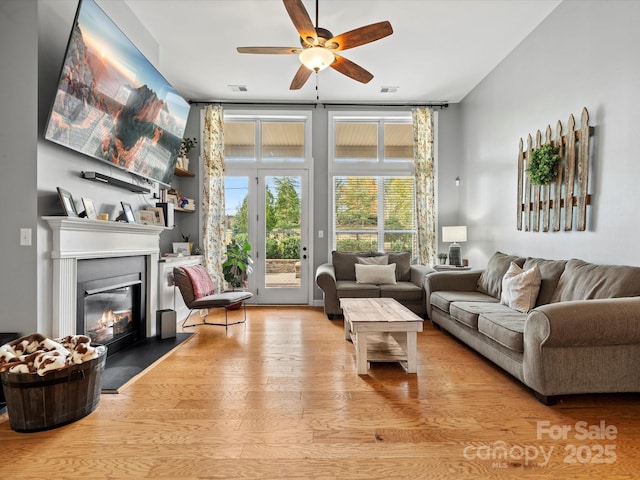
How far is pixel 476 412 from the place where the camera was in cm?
218

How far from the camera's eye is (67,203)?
8.28 feet

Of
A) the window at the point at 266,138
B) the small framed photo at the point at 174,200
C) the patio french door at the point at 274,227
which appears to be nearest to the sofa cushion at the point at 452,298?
the patio french door at the point at 274,227

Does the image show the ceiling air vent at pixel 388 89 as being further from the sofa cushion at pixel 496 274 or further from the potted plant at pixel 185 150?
the potted plant at pixel 185 150

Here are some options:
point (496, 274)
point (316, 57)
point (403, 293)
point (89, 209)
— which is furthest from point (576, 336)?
point (89, 209)

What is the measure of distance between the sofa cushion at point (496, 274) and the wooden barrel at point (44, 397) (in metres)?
3.76

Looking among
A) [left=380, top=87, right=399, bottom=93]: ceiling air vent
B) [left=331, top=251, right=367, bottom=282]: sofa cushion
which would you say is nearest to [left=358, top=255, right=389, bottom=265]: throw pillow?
[left=331, top=251, right=367, bottom=282]: sofa cushion

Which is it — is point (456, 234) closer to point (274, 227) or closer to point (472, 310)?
point (472, 310)

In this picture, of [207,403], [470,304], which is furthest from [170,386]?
[470,304]

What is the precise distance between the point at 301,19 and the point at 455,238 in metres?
3.62

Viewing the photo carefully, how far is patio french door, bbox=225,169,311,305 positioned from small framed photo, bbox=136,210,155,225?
178 cm

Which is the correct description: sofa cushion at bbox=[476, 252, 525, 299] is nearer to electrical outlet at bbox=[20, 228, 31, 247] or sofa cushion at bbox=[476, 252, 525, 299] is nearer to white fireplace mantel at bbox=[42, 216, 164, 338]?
white fireplace mantel at bbox=[42, 216, 164, 338]

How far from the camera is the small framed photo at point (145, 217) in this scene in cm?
375

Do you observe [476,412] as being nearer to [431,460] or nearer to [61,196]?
[431,460]

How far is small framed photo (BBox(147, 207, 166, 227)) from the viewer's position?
→ 13.0 ft
